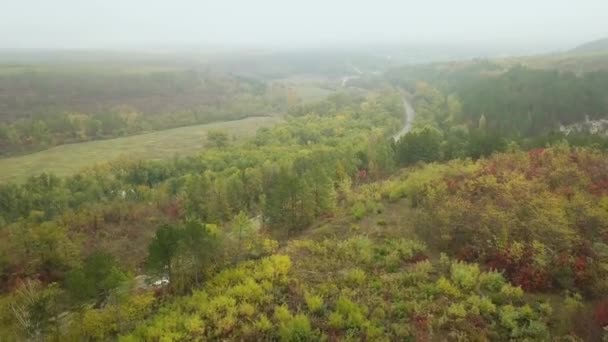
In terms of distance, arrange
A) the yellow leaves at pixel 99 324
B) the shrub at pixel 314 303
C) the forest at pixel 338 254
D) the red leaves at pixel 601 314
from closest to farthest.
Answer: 1. the red leaves at pixel 601 314
2. the forest at pixel 338 254
3. the shrub at pixel 314 303
4. the yellow leaves at pixel 99 324

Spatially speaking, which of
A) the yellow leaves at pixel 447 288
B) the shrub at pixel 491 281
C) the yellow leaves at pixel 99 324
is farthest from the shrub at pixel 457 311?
the yellow leaves at pixel 99 324

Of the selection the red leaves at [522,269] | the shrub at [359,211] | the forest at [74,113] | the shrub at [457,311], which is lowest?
the forest at [74,113]

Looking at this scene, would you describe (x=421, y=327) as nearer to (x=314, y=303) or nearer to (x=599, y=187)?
(x=314, y=303)

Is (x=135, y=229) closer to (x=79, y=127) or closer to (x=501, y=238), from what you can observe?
(x=501, y=238)

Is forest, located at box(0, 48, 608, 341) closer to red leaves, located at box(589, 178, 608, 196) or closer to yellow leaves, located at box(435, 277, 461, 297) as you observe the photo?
yellow leaves, located at box(435, 277, 461, 297)

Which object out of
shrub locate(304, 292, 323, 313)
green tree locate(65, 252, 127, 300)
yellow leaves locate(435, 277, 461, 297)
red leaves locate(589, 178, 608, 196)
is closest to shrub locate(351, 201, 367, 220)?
yellow leaves locate(435, 277, 461, 297)

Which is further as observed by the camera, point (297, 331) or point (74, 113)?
point (74, 113)

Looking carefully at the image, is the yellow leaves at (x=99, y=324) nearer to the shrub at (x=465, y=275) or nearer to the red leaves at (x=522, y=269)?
the shrub at (x=465, y=275)

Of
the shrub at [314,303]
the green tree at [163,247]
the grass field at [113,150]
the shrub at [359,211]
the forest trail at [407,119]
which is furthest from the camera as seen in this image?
the forest trail at [407,119]

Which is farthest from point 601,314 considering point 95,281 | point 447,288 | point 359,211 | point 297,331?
point 95,281

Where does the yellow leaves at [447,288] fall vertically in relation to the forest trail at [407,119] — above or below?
above
